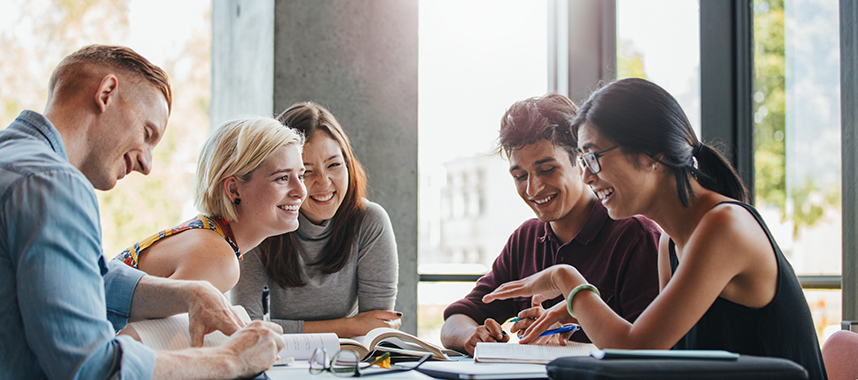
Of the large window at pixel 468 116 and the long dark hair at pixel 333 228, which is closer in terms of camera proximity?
the long dark hair at pixel 333 228

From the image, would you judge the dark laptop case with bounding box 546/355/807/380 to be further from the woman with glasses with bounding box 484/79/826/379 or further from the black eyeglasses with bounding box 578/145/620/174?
the black eyeglasses with bounding box 578/145/620/174

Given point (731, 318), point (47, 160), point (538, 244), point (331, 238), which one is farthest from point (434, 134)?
point (47, 160)

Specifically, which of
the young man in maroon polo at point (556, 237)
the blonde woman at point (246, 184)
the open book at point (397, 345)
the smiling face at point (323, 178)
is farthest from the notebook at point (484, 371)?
the smiling face at point (323, 178)

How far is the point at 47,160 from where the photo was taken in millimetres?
982

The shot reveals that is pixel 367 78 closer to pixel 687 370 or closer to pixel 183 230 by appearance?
pixel 183 230

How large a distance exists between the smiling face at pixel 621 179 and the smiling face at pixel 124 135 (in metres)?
1.17

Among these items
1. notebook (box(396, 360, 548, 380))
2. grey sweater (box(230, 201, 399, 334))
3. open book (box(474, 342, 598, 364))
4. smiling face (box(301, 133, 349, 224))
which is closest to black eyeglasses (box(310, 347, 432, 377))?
notebook (box(396, 360, 548, 380))

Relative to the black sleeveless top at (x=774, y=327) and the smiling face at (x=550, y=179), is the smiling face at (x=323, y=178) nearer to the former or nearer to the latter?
the smiling face at (x=550, y=179)

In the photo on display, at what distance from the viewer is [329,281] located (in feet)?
7.92

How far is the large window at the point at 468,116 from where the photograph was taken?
3.66 meters

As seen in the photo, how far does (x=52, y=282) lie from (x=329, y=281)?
1.55 m

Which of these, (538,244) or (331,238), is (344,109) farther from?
(538,244)

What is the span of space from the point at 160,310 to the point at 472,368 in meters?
0.77

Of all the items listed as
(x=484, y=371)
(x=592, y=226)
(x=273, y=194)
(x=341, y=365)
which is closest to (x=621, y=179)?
(x=592, y=226)
